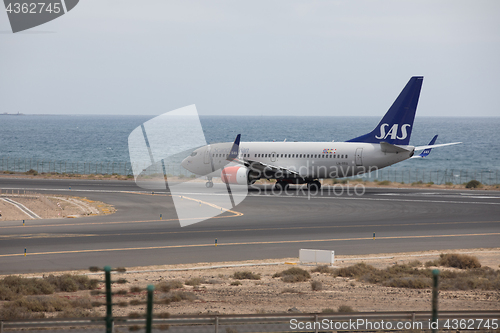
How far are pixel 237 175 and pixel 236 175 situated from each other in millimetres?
92

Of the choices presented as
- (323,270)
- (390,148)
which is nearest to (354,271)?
(323,270)

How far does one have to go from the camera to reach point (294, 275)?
64.4ft

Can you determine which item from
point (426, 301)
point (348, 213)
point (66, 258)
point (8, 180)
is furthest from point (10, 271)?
point (8, 180)

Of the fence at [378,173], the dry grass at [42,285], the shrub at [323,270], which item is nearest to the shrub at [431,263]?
the shrub at [323,270]

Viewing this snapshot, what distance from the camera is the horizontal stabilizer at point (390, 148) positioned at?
145ft

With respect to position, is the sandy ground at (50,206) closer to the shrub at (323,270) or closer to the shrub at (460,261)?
the shrub at (323,270)

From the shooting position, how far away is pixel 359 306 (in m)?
15.7

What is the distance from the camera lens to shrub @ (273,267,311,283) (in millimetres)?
Answer: 19328

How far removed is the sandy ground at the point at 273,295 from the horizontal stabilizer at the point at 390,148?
2261cm

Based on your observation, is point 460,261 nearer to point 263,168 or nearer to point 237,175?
point 263,168

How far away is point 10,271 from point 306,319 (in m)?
12.6

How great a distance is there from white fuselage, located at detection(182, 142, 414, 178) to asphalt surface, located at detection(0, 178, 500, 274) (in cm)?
237

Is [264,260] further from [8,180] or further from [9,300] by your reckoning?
[8,180]

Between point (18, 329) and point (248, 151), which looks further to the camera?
point (248, 151)
